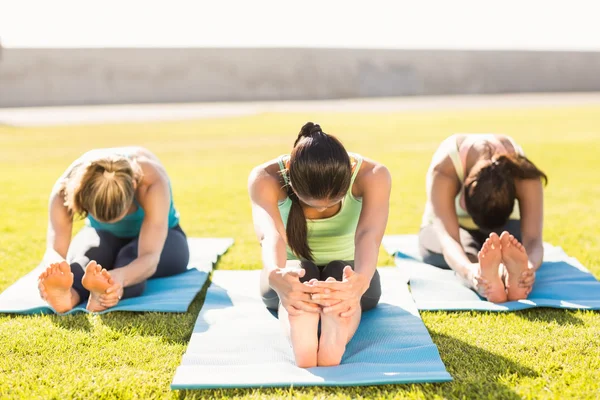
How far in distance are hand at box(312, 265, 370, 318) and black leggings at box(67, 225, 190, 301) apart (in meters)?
1.20

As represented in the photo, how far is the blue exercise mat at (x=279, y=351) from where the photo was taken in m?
2.11

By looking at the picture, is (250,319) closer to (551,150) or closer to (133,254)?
(133,254)

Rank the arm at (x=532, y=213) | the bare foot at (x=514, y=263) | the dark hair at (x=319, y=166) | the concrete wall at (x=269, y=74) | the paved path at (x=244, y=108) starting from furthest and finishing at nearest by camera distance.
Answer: the concrete wall at (x=269, y=74)
the paved path at (x=244, y=108)
the arm at (x=532, y=213)
the bare foot at (x=514, y=263)
the dark hair at (x=319, y=166)

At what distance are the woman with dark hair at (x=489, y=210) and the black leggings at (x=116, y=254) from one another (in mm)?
1448

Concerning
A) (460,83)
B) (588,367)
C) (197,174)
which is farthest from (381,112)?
(588,367)

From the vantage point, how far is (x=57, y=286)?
2.68 meters

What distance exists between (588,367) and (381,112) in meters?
12.5

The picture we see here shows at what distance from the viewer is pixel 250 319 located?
2.73 meters

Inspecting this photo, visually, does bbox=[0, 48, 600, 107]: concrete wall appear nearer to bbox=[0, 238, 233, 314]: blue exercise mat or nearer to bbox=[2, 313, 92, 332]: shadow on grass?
bbox=[0, 238, 233, 314]: blue exercise mat

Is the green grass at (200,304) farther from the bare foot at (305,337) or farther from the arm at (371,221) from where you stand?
the arm at (371,221)

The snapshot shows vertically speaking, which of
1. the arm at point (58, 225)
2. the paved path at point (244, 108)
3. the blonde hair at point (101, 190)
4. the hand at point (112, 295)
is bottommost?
the paved path at point (244, 108)

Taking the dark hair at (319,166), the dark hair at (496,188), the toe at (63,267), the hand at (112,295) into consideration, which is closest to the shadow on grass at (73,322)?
the hand at (112,295)

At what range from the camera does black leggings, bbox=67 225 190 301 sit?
9.71ft

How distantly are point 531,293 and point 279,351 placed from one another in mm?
1391
